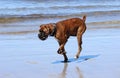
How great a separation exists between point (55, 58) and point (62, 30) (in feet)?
2.52

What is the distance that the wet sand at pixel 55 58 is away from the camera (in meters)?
7.20

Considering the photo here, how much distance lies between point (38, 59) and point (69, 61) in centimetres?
68

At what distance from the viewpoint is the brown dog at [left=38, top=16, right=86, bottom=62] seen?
777 cm

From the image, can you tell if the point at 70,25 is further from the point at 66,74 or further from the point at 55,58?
the point at 66,74

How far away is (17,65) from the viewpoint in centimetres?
788

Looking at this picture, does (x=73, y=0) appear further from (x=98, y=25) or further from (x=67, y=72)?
(x=67, y=72)

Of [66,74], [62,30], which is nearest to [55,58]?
[62,30]

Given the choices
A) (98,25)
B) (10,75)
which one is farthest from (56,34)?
(98,25)

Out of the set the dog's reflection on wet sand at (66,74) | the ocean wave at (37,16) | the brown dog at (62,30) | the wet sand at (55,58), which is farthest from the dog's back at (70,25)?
the ocean wave at (37,16)

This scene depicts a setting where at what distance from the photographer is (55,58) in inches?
338

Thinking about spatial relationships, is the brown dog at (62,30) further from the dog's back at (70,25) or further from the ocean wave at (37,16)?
the ocean wave at (37,16)

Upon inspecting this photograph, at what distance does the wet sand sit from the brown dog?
43cm

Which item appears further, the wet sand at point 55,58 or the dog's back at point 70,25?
the dog's back at point 70,25

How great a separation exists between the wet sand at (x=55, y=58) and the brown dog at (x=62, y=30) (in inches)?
17.1
